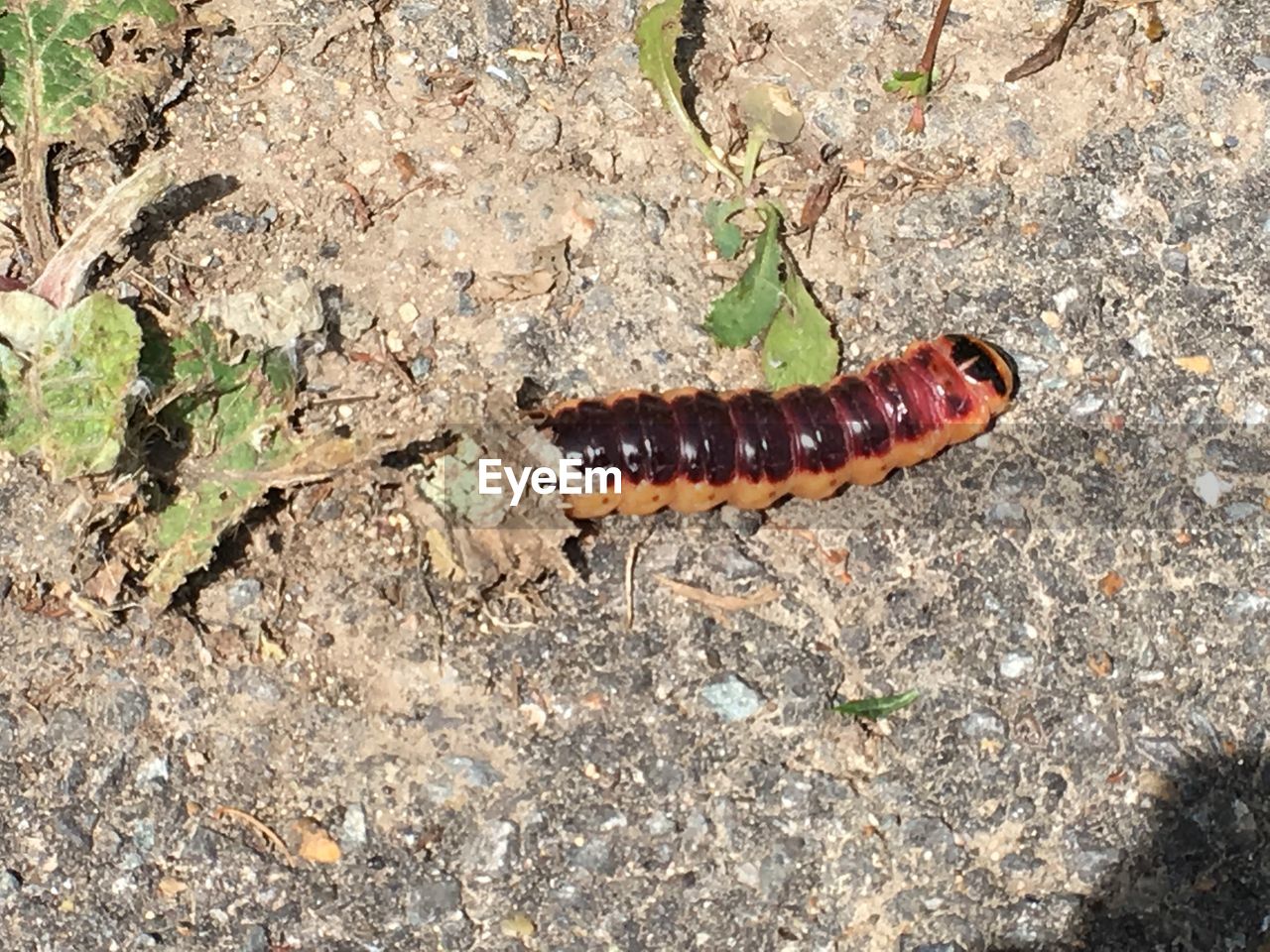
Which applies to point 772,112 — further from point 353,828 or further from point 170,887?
point 170,887

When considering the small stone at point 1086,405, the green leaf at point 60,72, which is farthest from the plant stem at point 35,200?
the small stone at point 1086,405

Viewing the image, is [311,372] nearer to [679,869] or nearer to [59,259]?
[59,259]

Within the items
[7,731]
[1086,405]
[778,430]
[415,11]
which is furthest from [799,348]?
[7,731]

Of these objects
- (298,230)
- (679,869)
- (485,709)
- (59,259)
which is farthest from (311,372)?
(679,869)

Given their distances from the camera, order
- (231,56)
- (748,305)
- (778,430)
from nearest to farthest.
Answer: (778,430) → (748,305) → (231,56)

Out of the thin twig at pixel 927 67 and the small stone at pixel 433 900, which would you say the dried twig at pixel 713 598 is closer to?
the small stone at pixel 433 900

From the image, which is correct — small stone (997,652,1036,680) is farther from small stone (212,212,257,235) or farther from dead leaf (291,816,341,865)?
small stone (212,212,257,235)
